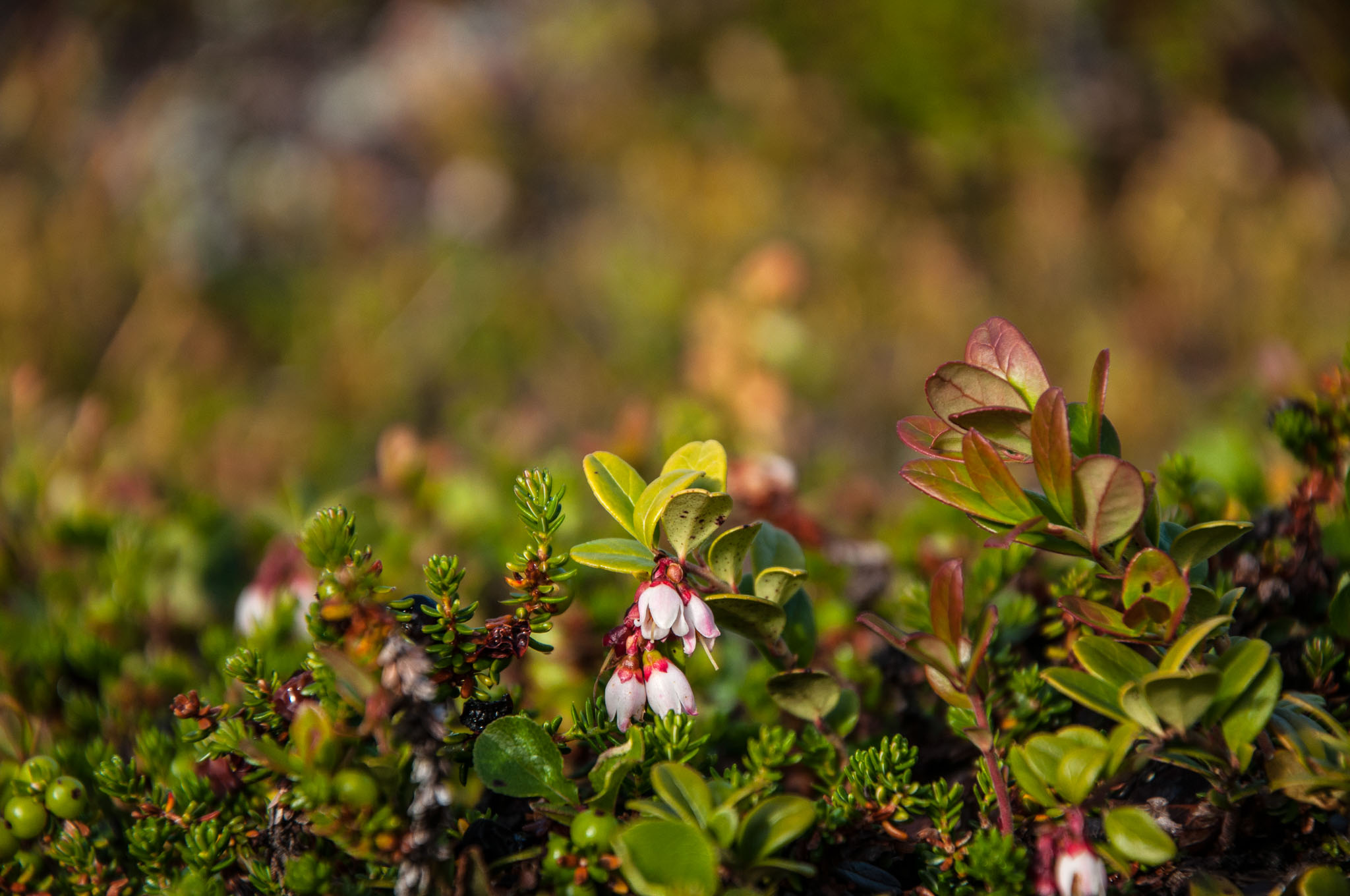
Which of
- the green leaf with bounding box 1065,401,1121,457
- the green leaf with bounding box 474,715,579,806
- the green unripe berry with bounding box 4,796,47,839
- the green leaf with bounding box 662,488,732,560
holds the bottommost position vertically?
the green unripe berry with bounding box 4,796,47,839

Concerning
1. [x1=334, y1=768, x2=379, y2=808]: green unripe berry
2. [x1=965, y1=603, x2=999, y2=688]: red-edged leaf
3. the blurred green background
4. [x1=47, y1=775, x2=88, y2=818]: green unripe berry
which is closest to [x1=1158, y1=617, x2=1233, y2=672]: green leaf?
[x1=965, y1=603, x2=999, y2=688]: red-edged leaf

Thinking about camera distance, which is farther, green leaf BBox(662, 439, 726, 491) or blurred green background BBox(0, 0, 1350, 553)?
blurred green background BBox(0, 0, 1350, 553)

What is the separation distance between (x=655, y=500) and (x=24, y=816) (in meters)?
0.56

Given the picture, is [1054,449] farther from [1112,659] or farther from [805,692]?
[805,692]

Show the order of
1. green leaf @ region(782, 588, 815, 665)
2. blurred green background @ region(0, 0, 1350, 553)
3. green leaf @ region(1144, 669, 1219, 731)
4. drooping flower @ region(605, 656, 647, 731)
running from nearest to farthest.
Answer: green leaf @ region(1144, 669, 1219, 731) → drooping flower @ region(605, 656, 647, 731) → green leaf @ region(782, 588, 815, 665) → blurred green background @ region(0, 0, 1350, 553)

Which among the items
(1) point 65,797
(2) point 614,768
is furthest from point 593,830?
(1) point 65,797

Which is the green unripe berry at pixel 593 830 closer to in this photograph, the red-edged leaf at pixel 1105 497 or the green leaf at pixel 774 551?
the green leaf at pixel 774 551

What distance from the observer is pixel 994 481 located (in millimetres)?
624

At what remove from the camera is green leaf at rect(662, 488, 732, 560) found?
2.05 feet

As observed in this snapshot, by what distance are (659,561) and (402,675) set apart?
190 mm

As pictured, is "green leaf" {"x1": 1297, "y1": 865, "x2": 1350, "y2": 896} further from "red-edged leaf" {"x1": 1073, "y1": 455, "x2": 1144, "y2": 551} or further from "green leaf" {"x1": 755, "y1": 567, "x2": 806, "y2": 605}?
"green leaf" {"x1": 755, "y1": 567, "x2": 806, "y2": 605}

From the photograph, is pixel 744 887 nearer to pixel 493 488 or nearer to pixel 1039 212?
pixel 493 488

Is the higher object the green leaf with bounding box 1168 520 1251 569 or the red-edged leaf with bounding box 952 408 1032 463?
the red-edged leaf with bounding box 952 408 1032 463

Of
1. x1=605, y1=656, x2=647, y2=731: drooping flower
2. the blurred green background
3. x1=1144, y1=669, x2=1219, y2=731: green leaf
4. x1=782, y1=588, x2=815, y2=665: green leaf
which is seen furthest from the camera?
the blurred green background
